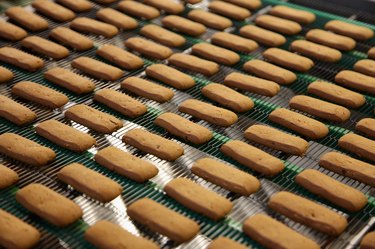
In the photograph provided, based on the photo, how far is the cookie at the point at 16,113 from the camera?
115 inches

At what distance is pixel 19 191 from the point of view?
245 cm

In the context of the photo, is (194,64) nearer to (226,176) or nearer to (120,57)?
(120,57)

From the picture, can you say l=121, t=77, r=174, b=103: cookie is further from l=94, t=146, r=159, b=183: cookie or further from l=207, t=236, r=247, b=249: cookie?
l=207, t=236, r=247, b=249: cookie

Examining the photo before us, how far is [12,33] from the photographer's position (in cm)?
373

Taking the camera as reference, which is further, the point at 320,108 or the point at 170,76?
the point at 170,76

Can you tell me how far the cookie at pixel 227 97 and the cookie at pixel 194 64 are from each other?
7.6 inches

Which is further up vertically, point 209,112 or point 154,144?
point 209,112

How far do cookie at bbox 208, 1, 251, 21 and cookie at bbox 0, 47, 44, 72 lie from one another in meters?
1.44

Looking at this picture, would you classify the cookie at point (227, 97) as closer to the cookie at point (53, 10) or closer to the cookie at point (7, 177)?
the cookie at point (7, 177)

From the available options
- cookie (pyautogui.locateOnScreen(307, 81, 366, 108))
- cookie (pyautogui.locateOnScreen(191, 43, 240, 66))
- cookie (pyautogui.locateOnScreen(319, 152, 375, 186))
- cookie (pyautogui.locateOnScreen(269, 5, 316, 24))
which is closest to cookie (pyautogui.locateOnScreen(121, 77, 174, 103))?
cookie (pyautogui.locateOnScreen(191, 43, 240, 66))

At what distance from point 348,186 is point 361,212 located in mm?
136

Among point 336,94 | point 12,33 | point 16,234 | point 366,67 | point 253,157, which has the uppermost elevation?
point 366,67

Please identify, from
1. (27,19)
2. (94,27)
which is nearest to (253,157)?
(94,27)

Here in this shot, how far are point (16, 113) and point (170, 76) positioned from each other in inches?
36.3
